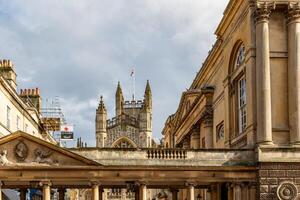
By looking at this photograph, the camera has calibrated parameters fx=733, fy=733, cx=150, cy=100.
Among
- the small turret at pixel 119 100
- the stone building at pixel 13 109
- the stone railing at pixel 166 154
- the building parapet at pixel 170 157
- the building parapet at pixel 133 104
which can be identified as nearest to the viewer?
the building parapet at pixel 170 157

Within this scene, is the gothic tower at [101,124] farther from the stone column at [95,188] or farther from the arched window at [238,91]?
the stone column at [95,188]

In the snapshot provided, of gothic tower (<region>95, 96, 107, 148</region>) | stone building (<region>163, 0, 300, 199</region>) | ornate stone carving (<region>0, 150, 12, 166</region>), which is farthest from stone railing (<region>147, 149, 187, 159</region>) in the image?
gothic tower (<region>95, 96, 107, 148</region>)

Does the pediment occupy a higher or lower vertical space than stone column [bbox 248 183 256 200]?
higher

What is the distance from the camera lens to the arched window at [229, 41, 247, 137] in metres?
43.2

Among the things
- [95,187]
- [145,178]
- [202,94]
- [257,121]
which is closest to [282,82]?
[257,121]

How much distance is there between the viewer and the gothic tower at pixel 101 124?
14300 centimetres

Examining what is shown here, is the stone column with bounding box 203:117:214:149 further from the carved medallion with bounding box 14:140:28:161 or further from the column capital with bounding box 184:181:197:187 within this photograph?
the carved medallion with bounding box 14:140:28:161

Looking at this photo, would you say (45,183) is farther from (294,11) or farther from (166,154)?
(294,11)

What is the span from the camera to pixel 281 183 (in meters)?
37.6

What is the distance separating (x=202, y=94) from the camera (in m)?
54.7

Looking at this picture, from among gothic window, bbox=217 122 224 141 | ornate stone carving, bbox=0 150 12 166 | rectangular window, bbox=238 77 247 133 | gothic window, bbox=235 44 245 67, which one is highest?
gothic window, bbox=235 44 245 67

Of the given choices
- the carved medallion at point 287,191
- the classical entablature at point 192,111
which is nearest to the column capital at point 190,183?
the carved medallion at point 287,191

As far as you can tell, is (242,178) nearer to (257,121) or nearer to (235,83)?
(257,121)

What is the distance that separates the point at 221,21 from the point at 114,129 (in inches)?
3915
